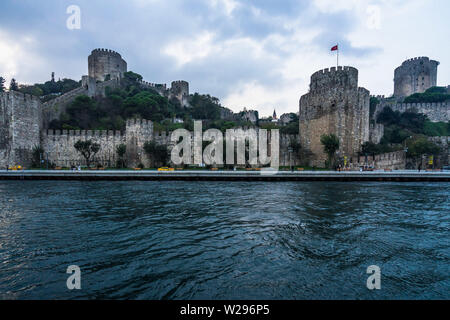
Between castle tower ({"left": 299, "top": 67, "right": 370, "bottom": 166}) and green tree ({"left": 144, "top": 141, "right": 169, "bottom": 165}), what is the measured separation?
21249mm

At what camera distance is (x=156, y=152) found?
31.4 meters

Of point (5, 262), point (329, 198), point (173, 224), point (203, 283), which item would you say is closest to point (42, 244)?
point (5, 262)

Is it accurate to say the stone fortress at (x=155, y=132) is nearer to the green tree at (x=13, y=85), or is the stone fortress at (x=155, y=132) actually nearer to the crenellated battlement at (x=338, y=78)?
the crenellated battlement at (x=338, y=78)

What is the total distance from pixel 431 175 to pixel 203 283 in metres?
26.2

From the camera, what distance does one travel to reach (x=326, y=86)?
2939cm

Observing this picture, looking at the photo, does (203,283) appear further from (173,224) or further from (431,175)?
(431,175)

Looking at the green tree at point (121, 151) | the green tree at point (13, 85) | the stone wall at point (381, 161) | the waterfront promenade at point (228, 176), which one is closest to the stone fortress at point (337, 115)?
the stone wall at point (381, 161)

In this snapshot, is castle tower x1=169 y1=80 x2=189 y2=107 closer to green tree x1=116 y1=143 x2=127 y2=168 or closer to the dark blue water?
green tree x1=116 y1=143 x2=127 y2=168

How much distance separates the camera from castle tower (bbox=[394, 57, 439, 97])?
2530 inches

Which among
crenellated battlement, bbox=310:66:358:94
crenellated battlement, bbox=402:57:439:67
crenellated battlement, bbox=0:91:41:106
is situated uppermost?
crenellated battlement, bbox=402:57:439:67

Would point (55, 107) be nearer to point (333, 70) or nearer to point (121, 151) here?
point (121, 151)

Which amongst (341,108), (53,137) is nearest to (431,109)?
(341,108)

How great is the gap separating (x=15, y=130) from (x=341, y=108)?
41796mm

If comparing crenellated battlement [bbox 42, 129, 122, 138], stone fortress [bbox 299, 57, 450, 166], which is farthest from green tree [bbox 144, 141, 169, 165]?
stone fortress [bbox 299, 57, 450, 166]
